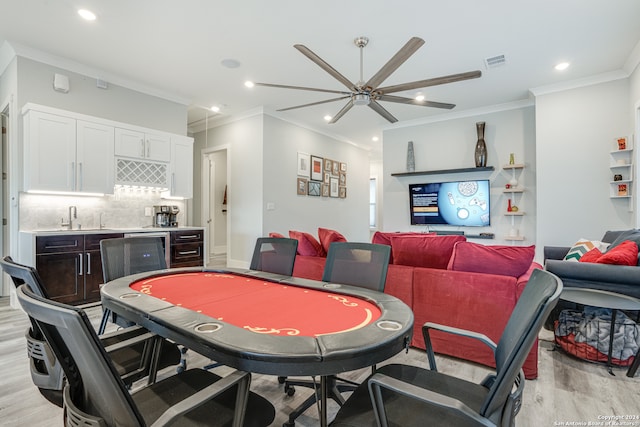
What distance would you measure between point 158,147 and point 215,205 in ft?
9.67

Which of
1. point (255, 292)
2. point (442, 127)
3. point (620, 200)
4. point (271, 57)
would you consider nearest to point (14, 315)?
point (255, 292)

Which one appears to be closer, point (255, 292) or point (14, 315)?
point (255, 292)

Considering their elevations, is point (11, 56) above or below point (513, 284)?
above

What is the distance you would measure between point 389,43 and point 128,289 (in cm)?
338

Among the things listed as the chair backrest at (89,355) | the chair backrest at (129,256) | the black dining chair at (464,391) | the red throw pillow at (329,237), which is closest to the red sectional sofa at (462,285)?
the red throw pillow at (329,237)

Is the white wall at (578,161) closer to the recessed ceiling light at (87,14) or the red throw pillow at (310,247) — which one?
the red throw pillow at (310,247)

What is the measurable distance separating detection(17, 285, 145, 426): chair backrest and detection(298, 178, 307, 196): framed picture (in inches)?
213

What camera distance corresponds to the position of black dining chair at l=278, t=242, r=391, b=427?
1814 millimetres

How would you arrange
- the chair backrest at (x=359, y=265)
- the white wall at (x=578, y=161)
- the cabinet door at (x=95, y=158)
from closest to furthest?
the chair backrest at (x=359, y=265), the cabinet door at (x=95, y=158), the white wall at (x=578, y=161)

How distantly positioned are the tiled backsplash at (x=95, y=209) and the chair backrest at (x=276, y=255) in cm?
302

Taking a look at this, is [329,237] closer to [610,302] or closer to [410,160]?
[610,302]

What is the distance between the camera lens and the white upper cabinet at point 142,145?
165 inches

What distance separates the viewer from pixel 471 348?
240cm

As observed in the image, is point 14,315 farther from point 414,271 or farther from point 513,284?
point 513,284
